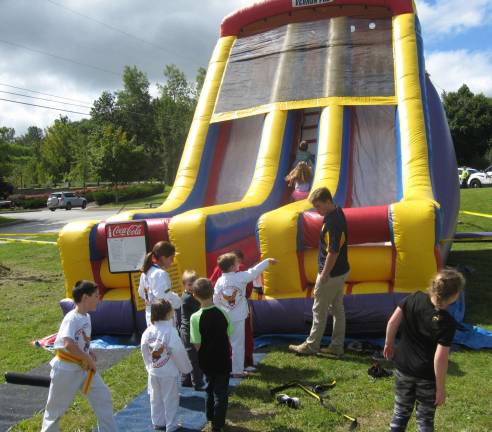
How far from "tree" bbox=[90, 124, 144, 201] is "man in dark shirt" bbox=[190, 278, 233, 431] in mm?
37233

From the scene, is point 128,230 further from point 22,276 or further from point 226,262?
point 22,276

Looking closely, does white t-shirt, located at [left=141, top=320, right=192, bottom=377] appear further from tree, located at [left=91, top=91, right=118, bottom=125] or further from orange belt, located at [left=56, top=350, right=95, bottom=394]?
tree, located at [left=91, top=91, right=118, bottom=125]

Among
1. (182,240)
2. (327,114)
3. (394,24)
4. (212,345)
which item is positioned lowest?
(212,345)

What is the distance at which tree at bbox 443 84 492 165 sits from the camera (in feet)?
137

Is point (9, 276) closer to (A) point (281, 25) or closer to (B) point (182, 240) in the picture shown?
(B) point (182, 240)

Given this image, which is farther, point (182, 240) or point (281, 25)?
point (281, 25)

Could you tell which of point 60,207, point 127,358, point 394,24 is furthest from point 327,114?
point 60,207

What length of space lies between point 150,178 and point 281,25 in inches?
1941

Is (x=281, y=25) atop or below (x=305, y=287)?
atop

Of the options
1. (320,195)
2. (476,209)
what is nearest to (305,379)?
(320,195)

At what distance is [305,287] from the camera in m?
6.36

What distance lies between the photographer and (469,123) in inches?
1652

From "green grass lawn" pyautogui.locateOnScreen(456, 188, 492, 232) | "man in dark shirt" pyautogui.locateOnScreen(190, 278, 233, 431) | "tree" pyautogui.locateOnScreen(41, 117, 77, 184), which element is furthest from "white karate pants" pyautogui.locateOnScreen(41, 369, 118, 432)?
"tree" pyautogui.locateOnScreen(41, 117, 77, 184)

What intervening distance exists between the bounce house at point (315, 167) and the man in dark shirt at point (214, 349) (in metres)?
2.23
